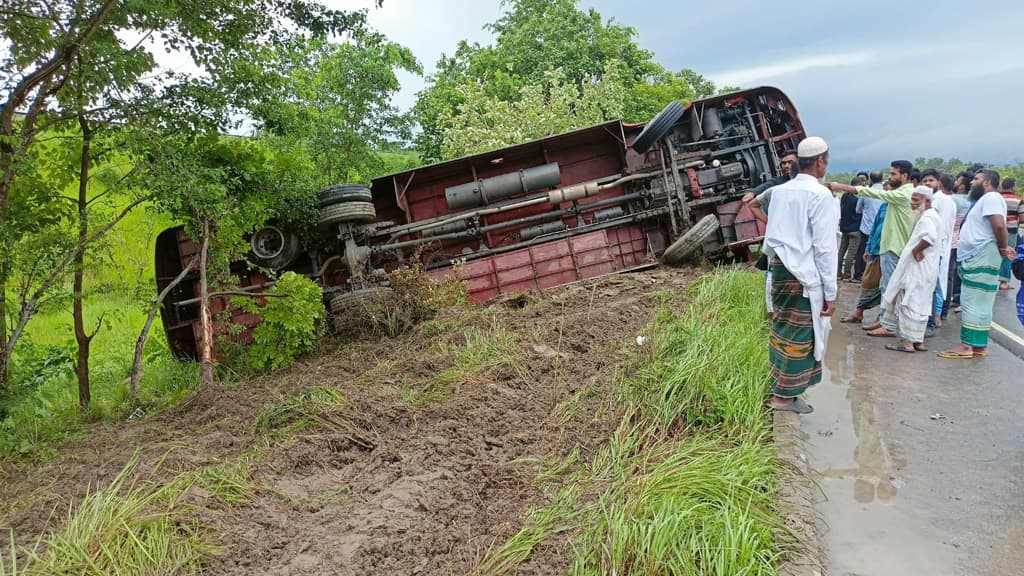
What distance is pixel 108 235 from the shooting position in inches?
249

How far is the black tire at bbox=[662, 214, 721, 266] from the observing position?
9.33m

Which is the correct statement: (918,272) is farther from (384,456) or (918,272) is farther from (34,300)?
(34,300)

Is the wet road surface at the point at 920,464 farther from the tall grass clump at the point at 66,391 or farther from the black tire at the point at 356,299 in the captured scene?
the tall grass clump at the point at 66,391

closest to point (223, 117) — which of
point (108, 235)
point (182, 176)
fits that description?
point (182, 176)

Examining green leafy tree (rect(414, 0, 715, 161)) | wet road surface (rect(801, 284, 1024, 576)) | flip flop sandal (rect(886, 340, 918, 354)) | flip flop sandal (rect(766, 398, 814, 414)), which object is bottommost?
flip flop sandal (rect(886, 340, 918, 354))

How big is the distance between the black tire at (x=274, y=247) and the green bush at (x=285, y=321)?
152 centimetres

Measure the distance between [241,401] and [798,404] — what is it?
4.46 metres

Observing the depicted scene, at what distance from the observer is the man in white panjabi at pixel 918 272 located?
5910 millimetres

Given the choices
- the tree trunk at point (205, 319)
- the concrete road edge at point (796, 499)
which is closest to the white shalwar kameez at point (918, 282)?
the concrete road edge at point (796, 499)

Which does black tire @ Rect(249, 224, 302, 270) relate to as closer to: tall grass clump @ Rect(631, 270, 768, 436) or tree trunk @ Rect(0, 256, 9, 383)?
tree trunk @ Rect(0, 256, 9, 383)

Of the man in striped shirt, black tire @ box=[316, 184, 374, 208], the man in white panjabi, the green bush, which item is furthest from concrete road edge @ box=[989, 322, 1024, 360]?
black tire @ box=[316, 184, 374, 208]

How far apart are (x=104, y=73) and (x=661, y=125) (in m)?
7.03

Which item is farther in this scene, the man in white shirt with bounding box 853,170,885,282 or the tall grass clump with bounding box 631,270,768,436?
the man in white shirt with bounding box 853,170,885,282

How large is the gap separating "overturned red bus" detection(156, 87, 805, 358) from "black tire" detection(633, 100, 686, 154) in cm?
2
